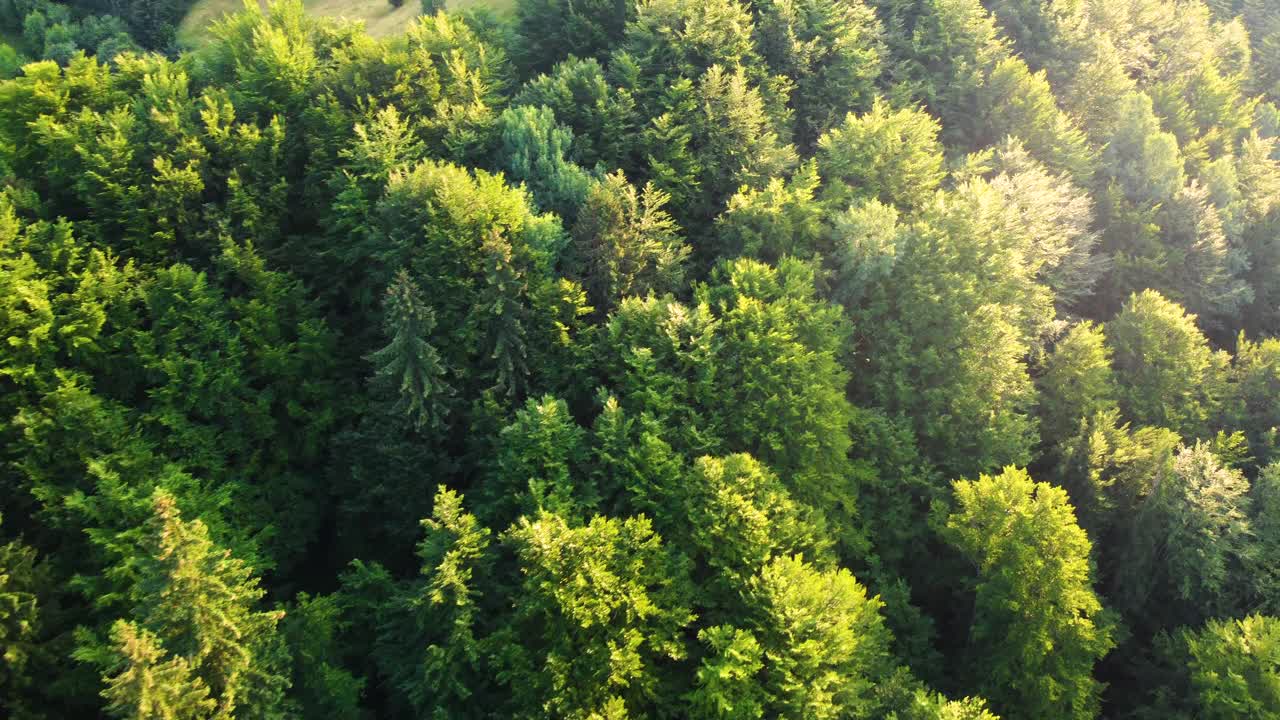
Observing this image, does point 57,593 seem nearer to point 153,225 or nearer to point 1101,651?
point 153,225

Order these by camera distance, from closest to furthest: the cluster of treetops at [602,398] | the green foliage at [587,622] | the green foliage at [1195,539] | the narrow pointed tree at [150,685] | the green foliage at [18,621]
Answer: the narrow pointed tree at [150,685] < the green foliage at [18,621] < the green foliage at [587,622] < the cluster of treetops at [602,398] < the green foliage at [1195,539]

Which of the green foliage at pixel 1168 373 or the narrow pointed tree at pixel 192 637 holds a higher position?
the green foliage at pixel 1168 373

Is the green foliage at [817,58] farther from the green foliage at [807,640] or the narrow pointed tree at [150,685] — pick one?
the narrow pointed tree at [150,685]

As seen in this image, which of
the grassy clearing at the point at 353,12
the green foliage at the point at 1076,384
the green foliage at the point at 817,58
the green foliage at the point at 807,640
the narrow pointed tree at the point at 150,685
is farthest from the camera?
the grassy clearing at the point at 353,12

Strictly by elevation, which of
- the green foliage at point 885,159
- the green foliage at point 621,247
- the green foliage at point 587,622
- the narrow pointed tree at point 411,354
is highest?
the green foliage at point 885,159

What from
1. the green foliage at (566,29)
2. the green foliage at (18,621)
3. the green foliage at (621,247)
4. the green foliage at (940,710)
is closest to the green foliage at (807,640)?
the green foliage at (940,710)

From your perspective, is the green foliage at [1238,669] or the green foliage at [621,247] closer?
the green foliage at [1238,669]

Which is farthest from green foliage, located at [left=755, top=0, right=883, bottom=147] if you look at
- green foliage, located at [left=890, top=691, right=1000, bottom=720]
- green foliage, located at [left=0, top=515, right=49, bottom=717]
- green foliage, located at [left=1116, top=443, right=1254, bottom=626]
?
green foliage, located at [left=0, top=515, right=49, bottom=717]
